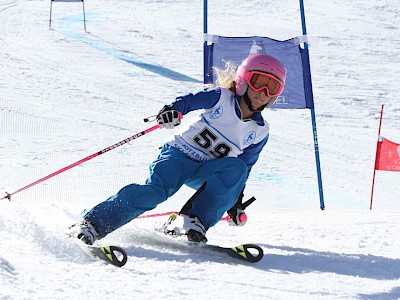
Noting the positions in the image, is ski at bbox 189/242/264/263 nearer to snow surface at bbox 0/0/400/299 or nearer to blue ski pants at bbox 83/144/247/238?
snow surface at bbox 0/0/400/299

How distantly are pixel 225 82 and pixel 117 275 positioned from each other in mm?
1596

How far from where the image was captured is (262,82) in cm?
371

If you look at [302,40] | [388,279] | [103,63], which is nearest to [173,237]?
[388,279]

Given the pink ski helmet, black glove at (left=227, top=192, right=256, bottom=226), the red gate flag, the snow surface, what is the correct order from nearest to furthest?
the snow surface < the pink ski helmet < black glove at (left=227, top=192, right=256, bottom=226) < the red gate flag

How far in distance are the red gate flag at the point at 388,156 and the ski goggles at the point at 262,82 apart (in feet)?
8.39

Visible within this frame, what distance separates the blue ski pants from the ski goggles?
0.41 m

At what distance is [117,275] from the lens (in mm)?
2584

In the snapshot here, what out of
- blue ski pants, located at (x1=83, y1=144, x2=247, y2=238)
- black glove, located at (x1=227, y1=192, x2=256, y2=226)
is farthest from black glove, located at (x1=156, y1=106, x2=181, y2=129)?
black glove, located at (x1=227, y1=192, x2=256, y2=226)

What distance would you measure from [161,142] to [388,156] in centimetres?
283

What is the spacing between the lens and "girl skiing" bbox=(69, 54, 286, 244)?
3396mm

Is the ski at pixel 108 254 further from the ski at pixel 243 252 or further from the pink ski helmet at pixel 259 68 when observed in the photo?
the pink ski helmet at pixel 259 68

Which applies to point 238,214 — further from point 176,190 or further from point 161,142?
point 161,142

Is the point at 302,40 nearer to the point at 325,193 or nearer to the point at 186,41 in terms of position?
the point at 325,193

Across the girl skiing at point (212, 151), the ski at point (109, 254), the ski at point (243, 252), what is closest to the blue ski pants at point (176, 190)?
the girl skiing at point (212, 151)
